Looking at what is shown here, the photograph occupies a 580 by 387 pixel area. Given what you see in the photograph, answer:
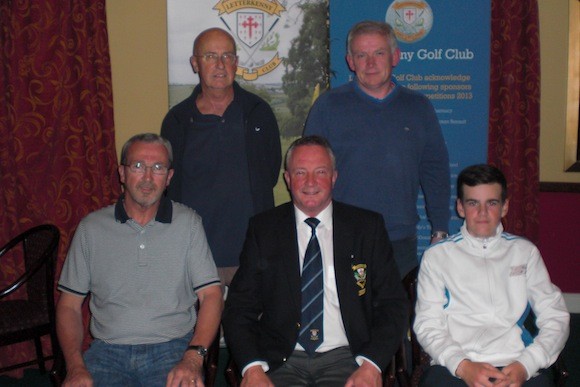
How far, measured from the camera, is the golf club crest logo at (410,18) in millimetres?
4105

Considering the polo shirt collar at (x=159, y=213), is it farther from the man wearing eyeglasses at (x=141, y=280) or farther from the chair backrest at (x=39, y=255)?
the chair backrest at (x=39, y=255)

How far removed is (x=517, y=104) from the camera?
426cm

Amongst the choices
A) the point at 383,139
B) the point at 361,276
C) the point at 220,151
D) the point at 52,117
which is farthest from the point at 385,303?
the point at 52,117

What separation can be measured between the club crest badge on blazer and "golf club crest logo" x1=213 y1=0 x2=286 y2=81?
2.13 m

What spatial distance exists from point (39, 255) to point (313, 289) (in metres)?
2.06

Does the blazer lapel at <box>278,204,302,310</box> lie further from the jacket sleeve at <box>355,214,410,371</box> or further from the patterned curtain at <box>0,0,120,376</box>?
the patterned curtain at <box>0,0,120,376</box>

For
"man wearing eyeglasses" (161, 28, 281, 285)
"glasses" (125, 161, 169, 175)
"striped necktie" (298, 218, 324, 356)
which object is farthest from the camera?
"man wearing eyeglasses" (161, 28, 281, 285)

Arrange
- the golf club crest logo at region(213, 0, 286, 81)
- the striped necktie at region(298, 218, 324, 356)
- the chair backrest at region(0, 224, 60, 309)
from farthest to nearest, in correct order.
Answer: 1. the golf club crest logo at region(213, 0, 286, 81)
2. the chair backrest at region(0, 224, 60, 309)
3. the striped necktie at region(298, 218, 324, 356)

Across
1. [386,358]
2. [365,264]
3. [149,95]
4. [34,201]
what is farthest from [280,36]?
[386,358]

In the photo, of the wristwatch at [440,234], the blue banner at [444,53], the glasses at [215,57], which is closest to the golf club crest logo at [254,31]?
the blue banner at [444,53]

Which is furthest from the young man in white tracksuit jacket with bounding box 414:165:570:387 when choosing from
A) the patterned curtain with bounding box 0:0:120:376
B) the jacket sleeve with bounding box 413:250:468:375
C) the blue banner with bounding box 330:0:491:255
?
the patterned curtain with bounding box 0:0:120:376

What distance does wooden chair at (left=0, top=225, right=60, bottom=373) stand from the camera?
3451 mm

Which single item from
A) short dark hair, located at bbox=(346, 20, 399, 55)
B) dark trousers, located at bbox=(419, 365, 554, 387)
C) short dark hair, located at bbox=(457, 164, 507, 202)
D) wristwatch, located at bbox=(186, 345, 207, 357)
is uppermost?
short dark hair, located at bbox=(346, 20, 399, 55)

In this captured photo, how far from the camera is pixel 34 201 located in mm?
3914
